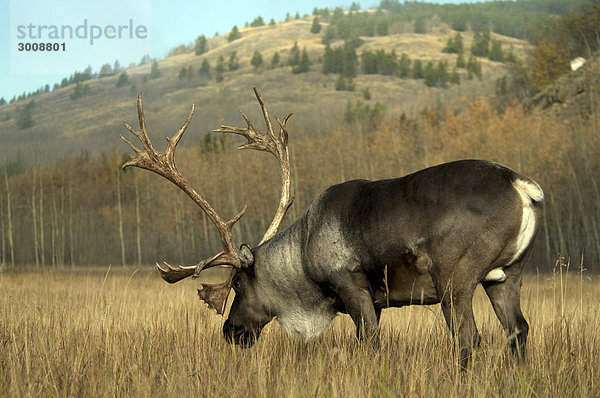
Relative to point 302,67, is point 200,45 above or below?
above

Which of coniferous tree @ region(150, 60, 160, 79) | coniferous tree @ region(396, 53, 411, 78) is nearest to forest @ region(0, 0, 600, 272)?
coniferous tree @ region(396, 53, 411, 78)

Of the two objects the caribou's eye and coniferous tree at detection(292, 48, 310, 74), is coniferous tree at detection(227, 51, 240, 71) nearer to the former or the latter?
coniferous tree at detection(292, 48, 310, 74)

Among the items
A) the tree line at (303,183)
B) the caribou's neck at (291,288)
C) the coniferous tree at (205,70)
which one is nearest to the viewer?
the caribou's neck at (291,288)

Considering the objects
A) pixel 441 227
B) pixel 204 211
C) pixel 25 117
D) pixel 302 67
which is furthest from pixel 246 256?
pixel 302 67

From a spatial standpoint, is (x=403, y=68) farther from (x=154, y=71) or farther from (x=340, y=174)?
(x=340, y=174)

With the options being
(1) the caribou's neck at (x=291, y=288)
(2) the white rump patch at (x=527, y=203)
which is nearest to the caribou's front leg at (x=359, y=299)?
(1) the caribou's neck at (x=291, y=288)

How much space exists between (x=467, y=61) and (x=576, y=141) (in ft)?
333

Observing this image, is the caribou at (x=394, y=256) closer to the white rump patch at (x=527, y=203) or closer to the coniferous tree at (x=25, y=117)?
the white rump patch at (x=527, y=203)

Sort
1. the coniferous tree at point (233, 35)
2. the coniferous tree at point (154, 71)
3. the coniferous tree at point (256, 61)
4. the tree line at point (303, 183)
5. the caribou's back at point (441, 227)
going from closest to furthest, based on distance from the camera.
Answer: the caribou's back at point (441, 227)
the tree line at point (303, 183)
the coniferous tree at point (256, 61)
the coniferous tree at point (154, 71)
the coniferous tree at point (233, 35)

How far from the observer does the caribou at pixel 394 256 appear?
4.28 meters

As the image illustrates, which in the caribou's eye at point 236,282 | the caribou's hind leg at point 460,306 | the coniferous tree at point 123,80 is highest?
the coniferous tree at point 123,80

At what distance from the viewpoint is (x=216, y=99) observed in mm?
95500

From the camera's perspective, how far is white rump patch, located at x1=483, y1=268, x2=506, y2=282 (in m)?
4.52

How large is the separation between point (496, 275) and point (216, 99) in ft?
306
